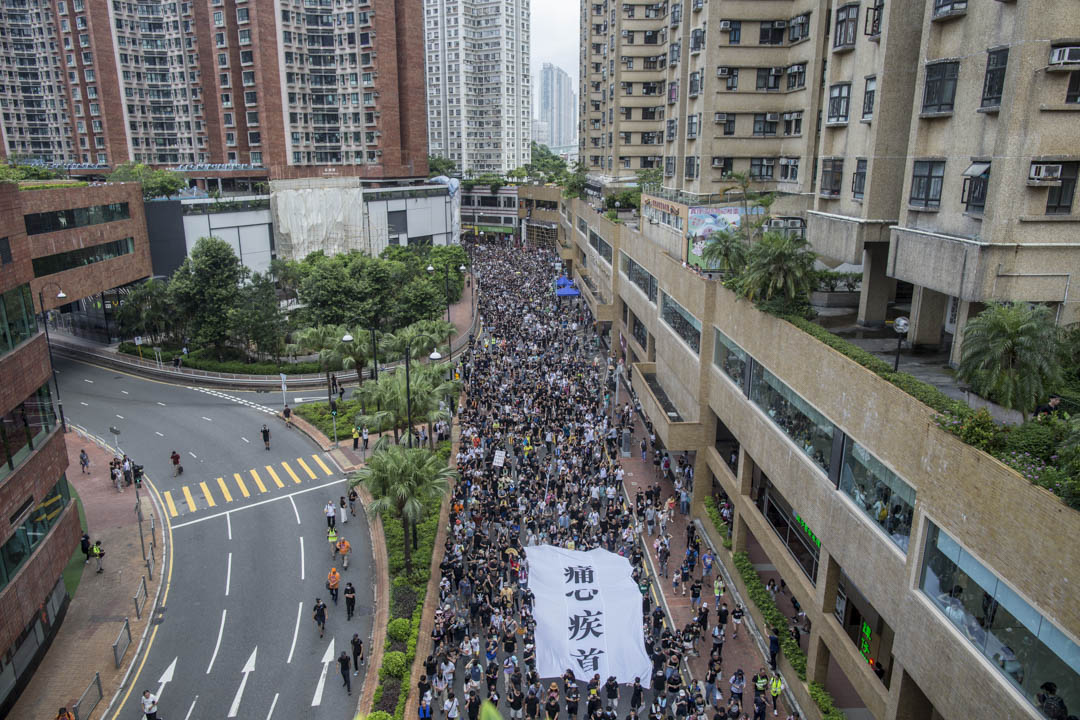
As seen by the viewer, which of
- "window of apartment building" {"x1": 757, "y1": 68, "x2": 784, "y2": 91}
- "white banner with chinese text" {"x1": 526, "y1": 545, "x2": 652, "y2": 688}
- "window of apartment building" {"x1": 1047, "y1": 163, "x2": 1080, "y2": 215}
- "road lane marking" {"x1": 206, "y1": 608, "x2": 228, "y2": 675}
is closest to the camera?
"window of apartment building" {"x1": 1047, "y1": 163, "x2": 1080, "y2": 215}

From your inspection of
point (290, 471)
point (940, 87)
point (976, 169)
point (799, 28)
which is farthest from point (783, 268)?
point (290, 471)

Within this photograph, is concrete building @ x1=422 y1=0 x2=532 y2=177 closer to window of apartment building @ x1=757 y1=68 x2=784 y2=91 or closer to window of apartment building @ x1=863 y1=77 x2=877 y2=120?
window of apartment building @ x1=757 y1=68 x2=784 y2=91

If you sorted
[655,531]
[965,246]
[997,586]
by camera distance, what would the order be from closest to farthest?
[997,586]
[965,246]
[655,531]

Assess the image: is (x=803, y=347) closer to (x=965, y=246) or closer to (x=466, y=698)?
(x=965, y=246)

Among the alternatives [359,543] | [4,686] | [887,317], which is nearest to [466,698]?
[359,543]

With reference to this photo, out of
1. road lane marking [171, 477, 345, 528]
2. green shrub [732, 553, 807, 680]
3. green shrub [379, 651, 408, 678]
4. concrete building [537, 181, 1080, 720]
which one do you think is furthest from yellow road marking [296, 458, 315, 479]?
green shrub [732, 553, 807, 680]

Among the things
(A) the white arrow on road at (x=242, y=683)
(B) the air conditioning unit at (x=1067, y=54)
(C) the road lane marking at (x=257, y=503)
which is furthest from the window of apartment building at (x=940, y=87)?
(C) the road lane marking at (x=257, y=503)
